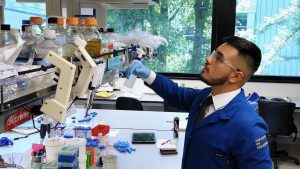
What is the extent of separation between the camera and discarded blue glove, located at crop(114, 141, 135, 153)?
233 cm

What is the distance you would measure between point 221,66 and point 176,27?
3.75 meters

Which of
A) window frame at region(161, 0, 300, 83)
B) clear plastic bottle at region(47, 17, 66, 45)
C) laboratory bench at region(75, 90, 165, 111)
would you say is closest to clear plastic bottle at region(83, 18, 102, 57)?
clear plastic bottle at region(47, 17, 66, 45)

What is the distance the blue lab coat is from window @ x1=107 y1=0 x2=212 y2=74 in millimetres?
3613

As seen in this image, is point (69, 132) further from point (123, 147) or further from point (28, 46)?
point (28, 46)

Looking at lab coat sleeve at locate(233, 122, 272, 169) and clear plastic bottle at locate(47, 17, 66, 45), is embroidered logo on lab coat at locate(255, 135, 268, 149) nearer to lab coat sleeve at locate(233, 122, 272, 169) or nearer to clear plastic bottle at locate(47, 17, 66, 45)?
lab coat sleeve at locate(233, 122, 272, 169)

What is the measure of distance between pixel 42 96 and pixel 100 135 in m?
1.27

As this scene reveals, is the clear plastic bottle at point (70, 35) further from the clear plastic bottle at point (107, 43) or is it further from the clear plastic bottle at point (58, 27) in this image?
the clear plastic bottle at point (107, 43)

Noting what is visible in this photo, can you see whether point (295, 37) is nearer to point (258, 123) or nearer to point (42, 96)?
point (258, 123)

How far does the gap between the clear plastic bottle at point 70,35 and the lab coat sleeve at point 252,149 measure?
80cm

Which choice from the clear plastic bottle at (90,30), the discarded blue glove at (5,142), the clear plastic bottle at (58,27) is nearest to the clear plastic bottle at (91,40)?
the clear plastic bottle at (90,30)

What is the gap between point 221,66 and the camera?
170 cm

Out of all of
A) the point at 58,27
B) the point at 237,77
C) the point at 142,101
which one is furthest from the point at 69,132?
the point at 142,101

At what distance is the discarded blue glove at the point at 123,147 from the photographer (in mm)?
2332

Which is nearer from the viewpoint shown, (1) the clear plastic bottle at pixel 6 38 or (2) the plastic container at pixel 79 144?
(1) the clear plastic bottle at pixel 6 38
